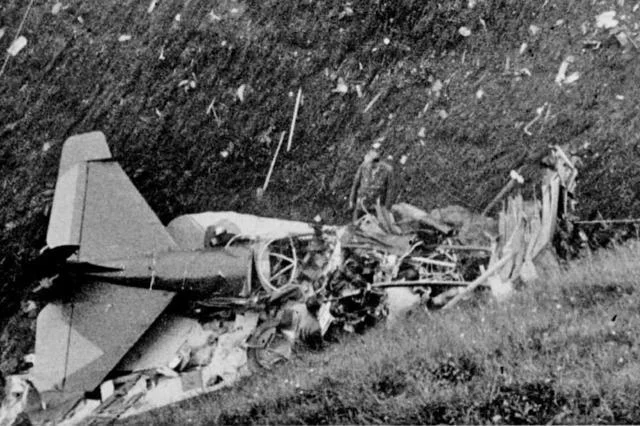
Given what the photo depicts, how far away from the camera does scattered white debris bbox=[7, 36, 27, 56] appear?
28.2 ft

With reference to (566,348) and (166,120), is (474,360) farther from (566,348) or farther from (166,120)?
(166,120)

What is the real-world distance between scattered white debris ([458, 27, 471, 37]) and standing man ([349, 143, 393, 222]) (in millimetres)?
1534

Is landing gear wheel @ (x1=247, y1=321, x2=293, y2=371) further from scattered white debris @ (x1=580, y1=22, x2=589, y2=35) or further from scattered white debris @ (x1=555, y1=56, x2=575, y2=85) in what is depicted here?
scattered white debris @ (x1=580, y1=22, x2=589, y2=35)

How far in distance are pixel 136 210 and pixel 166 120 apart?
1141 mm

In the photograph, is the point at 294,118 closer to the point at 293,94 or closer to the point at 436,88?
the point at 293,94

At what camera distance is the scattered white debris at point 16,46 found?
859cm

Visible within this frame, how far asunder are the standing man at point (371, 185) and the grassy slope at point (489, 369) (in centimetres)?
160

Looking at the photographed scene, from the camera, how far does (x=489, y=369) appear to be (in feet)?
17.4

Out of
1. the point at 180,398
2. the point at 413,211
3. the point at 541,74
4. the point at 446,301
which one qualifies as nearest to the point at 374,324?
the point at 446,301

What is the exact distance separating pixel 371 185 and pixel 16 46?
427cm

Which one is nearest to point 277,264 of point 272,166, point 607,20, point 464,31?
point 272,166

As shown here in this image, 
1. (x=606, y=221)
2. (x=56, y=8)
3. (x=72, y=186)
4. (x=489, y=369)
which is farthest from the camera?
(x=56, y=8)

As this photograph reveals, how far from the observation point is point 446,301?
6.82 m

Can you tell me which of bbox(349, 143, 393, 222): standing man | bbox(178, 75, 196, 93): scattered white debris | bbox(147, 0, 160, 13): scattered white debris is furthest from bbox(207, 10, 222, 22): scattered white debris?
bbox(349, 143, 393, 222): standing man
